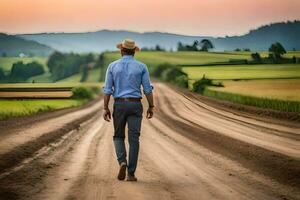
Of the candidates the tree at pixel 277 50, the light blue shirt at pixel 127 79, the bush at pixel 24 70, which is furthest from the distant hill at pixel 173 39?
the light blue shirt at pixel 127 79

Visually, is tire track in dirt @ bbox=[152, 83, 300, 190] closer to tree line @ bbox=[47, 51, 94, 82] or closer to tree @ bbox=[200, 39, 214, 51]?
tree line @ bbox=[47, 51, 94, 82]

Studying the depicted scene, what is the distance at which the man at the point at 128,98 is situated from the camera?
1022 centimetres

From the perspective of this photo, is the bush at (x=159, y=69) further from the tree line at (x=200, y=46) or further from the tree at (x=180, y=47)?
the tree at (x=180, y=47)

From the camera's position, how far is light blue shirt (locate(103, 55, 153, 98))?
10.3 m

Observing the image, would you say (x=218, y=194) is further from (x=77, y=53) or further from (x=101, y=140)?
(x=77, y=53)

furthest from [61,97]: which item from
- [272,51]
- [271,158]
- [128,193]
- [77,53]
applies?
[128,193]

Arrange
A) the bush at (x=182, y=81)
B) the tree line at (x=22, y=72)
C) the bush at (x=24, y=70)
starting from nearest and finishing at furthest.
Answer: the tree line at (x=22, y=72), the bush at (x=24, y=70), the bush at (x=182, y=81)

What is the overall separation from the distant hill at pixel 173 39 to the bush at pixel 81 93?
60.6 feet

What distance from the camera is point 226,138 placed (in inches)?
706

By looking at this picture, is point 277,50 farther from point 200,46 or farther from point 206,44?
point 200,46

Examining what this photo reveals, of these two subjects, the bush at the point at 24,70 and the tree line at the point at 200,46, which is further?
the tree line at the point at 200,46

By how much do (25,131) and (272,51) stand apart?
46.3 metres

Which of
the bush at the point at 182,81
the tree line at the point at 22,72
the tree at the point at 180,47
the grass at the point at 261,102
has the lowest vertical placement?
the bush at the point at 182,81

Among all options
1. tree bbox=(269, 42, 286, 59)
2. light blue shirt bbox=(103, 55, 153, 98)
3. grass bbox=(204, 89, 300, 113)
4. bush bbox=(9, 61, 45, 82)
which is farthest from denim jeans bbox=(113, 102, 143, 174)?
tree bbox=(269, 42, 286, 59)
